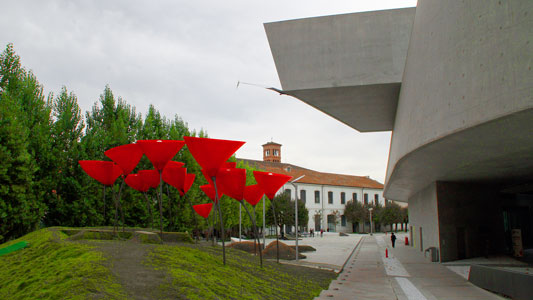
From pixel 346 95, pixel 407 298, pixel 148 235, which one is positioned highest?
pixel 346 95

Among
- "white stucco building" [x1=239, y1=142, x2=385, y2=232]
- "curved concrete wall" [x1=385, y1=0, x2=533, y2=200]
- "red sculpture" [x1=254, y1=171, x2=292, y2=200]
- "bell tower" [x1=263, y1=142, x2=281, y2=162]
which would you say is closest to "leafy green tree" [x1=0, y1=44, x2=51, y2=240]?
"red sculpture" [x1=254, y1=171, x2=292, y2=200]

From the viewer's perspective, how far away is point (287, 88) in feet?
46.4

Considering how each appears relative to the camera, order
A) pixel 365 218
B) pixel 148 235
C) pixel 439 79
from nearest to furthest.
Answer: pixel 439 79, pixel 148 235, pixel 365 218

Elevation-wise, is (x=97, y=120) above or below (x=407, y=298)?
above

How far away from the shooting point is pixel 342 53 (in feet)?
43.8

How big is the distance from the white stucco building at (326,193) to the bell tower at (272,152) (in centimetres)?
732

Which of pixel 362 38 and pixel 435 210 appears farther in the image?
pixel 435 210

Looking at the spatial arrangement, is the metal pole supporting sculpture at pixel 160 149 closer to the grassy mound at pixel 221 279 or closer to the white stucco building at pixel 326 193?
the grassy mound at pixel 221 279

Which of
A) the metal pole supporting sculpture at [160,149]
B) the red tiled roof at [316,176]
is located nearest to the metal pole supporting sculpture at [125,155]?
the metal pole supporting sculpture at [160,149]

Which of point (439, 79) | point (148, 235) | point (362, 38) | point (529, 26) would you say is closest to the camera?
point (529, 26)

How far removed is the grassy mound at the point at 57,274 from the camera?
5082 millimetres

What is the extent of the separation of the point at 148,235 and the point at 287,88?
292 inches

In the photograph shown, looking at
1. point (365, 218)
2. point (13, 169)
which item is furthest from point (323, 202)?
point (13, 169)

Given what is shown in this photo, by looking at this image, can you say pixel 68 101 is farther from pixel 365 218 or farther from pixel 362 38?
pixel 365 218
